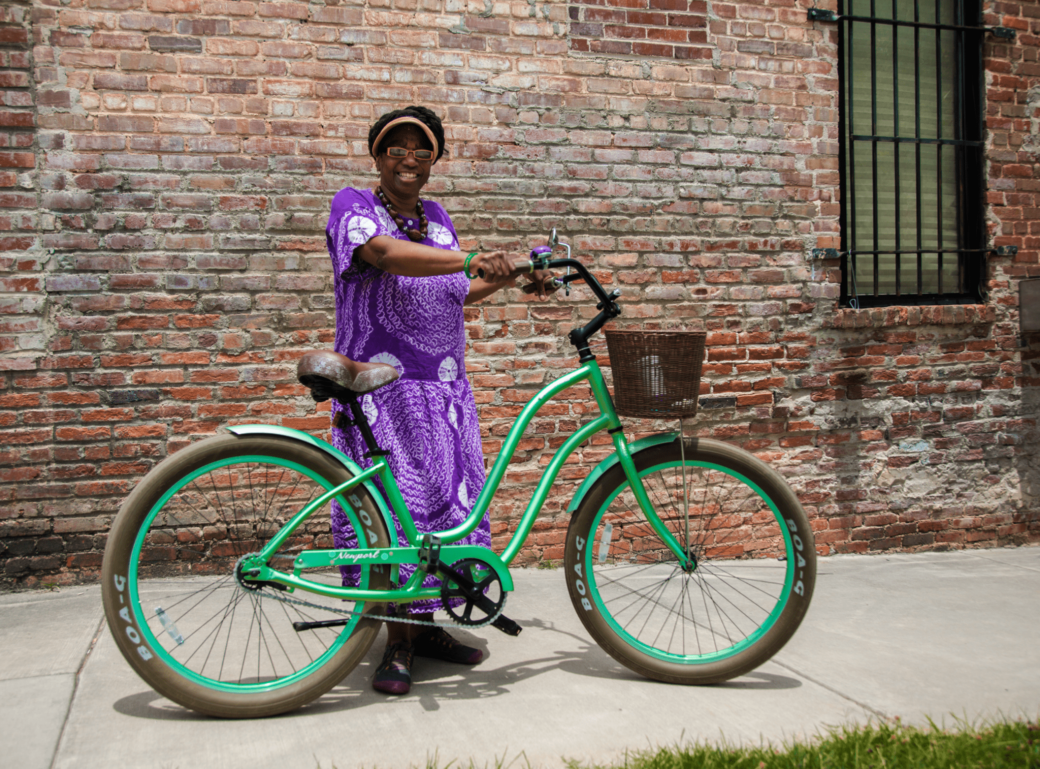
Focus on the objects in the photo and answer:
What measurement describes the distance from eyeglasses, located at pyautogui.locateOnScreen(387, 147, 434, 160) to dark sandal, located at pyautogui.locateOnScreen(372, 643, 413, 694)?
1628mm

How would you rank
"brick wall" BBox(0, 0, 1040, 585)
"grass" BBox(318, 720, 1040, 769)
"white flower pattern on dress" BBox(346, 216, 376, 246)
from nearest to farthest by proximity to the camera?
"grass" BBox(318, 720, 1040, 769) < "white flower pattern on dress" BBox(346, 216, 376, 246) < "brick wall" BBox(0, 0, 1040, 585)

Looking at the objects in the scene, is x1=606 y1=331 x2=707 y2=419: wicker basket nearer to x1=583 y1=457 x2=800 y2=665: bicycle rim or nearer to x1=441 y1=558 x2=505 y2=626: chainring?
x1=583 y1=457 x2=800 y2=665: bicycle rim

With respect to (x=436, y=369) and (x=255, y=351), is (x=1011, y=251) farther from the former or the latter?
(x=255, y=351)

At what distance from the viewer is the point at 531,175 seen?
421 centimetres

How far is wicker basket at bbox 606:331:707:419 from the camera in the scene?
252 cm

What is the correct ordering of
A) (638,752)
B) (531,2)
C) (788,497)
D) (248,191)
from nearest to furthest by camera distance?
1. (638,752)
2. (788,497)
3. (248,191)
4. (531,2)

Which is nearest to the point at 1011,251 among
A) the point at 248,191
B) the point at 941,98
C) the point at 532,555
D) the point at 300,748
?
the point at 941,98

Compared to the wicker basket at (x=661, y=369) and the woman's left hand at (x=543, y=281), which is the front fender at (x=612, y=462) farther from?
the woman's left hand at (x=543, y=281)

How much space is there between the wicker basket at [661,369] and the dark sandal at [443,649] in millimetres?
1057

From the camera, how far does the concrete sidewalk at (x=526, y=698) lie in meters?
2.25

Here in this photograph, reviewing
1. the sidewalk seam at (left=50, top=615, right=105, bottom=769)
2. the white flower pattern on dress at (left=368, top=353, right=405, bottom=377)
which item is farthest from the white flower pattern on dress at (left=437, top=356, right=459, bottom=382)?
the sidewalk seam at (left=50, top=615, right=105, bottom=769)

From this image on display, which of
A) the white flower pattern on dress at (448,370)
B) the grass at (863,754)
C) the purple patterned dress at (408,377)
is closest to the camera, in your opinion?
the grass at (863,754)

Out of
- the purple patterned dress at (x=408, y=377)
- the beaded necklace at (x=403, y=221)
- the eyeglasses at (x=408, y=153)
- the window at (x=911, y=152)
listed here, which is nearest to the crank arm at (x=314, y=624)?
the purple patterned dress at (x=408, y=377)

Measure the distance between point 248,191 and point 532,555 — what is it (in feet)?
7.35
